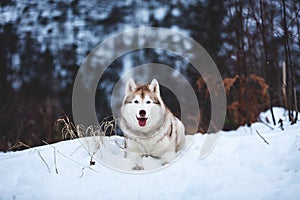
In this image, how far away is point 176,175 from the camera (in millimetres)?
2373

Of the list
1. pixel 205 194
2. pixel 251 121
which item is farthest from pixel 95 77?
pixel 205 194

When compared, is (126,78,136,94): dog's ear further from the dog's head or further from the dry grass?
the dry grass

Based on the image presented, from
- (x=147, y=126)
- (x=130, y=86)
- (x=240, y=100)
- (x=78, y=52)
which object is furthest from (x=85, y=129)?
(x=78, y=52)

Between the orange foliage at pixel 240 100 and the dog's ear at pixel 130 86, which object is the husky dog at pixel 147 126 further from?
the orange foliage at pixel 240 100

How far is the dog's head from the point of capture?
Result: 292 cm

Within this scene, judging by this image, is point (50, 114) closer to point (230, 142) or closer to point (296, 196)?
point (230, 142)

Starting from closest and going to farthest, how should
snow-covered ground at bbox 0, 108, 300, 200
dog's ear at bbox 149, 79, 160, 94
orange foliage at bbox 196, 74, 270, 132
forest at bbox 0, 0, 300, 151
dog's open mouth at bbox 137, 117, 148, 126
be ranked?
snow-covered ground at bbox 0, 108, 300, 200 → dog's open mouth at bbox 137, 117, 148, 126 → dog's ear at bbox 149, 79, 160, 94 → orange foliage at bbox 196, 74, 270, 132 → forest at bbox 0, 0, 300, 151

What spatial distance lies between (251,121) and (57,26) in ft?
14.0

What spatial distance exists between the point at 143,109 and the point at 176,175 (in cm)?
74

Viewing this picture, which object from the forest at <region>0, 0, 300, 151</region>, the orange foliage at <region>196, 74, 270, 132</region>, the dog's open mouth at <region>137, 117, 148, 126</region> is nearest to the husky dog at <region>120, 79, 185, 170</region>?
the dog's open mouth at <region>137, 117, 148, 126</region>

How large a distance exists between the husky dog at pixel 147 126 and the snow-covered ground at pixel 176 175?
130 millimetres

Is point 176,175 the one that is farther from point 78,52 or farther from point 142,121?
point 78,52

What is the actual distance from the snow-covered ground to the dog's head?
1.10 feet

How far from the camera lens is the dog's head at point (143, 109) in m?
2.92
